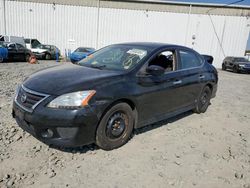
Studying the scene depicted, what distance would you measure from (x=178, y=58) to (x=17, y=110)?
2994mm

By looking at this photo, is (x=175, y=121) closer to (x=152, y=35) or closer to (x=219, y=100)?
(x=219, y=100)

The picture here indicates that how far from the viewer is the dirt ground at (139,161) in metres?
2.54

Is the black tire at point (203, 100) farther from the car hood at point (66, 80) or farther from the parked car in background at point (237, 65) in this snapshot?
the parked car in background at point (237, 65)

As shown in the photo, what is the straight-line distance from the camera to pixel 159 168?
113 inches

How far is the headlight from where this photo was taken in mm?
2637

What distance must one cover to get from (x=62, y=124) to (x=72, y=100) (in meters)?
0.32

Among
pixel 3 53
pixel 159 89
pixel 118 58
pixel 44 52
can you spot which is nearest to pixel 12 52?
pixel 3 53

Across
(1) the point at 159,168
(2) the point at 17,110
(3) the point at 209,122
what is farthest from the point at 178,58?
(2) the point at 17,110

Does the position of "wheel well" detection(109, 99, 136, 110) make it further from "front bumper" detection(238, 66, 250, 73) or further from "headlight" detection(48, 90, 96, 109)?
"front bumper" detection(238, 66, 250, 73)

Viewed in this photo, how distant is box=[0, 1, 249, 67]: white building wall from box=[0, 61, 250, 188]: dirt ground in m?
20.5

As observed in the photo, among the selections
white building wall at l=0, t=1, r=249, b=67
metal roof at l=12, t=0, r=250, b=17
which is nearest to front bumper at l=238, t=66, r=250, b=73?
white building wall at l=0, t=1, r=249, b=67

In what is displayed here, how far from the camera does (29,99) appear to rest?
9.19 feet

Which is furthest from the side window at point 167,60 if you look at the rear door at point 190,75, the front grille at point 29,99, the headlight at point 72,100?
the front grille at point 29,99

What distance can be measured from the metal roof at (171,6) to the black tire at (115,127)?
21.9 meters
